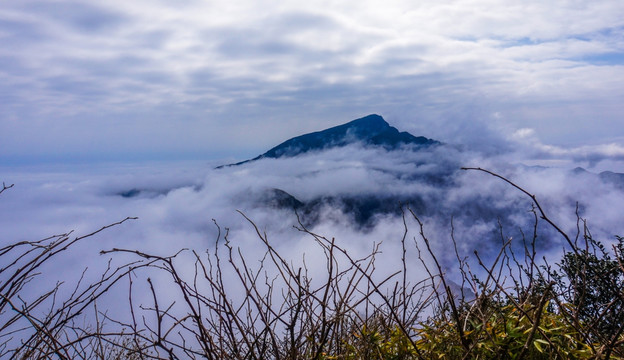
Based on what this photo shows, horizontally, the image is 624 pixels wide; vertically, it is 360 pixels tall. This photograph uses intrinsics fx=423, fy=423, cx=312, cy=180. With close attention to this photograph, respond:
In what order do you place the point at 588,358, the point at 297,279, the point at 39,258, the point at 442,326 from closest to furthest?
the point at 588,358 → the point at 297,279 → the point at 442,326 → the point at 39,258

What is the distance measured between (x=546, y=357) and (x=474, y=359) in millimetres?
370

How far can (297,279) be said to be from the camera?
79.9 inches

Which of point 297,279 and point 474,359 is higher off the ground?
point 297,279

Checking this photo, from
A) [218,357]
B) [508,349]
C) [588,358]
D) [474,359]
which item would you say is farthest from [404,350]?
[218,357]

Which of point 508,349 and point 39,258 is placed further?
point 39,258

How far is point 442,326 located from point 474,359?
28 cm

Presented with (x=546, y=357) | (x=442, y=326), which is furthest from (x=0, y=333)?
(x=546, y=357)

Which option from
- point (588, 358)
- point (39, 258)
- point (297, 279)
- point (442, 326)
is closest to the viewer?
point (588, 358)

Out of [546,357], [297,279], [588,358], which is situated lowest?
[546,357]

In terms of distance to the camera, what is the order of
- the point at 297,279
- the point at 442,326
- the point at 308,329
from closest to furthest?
1. the point at 297,279
2. the point at 442,326
3. the point at 308,329

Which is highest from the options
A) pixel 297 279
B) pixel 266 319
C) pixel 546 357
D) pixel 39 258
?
pixel 39 258

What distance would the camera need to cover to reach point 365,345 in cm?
226

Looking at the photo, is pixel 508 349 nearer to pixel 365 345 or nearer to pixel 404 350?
pixel 404 350

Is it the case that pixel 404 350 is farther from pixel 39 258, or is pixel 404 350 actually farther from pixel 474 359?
pixel 39 258
